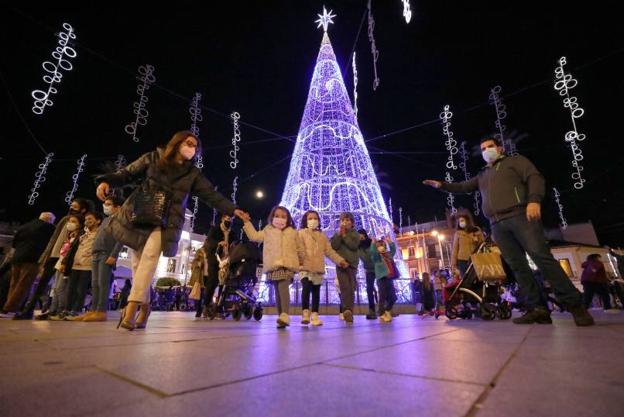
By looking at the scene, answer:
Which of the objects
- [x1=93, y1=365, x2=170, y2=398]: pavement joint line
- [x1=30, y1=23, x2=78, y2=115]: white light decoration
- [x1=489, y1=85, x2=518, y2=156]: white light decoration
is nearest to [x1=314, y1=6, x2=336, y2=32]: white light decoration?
[x1=489, y1=85, x2=518, y2=156]: white light decoration

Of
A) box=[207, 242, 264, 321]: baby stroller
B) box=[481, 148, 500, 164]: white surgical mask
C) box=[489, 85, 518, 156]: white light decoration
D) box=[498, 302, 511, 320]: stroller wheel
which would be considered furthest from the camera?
box=[489, 85, 518, 156]: white light decoration

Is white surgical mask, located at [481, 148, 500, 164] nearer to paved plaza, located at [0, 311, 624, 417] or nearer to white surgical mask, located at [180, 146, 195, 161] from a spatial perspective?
paved plaza, located at [0, 311, 624, 417]

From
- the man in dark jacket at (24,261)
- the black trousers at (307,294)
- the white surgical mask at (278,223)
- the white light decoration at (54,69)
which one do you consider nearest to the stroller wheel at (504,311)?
the black trousers at (307,294)

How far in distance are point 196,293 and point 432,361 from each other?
614 centimetres

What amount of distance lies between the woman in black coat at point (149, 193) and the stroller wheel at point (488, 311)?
413 cm

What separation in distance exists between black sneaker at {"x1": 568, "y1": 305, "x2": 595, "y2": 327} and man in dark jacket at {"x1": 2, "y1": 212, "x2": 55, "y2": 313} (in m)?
8.04

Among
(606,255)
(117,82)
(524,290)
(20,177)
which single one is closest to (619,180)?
(524,290)

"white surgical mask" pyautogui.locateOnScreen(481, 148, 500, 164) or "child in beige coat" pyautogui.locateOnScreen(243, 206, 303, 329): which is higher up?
"white surgical mask" pyautogui.locateOnScreen(481, 148, 500, 164)

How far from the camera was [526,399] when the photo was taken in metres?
0.78

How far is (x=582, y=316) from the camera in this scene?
2996mm

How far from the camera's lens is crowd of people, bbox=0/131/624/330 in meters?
3.14

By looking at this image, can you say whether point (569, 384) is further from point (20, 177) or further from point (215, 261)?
point (20, 177)

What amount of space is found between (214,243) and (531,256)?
523cm

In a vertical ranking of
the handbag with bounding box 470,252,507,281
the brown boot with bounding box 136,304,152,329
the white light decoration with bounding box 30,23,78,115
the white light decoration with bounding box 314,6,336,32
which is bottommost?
the brown boot with bounding box 136,304,152,329
